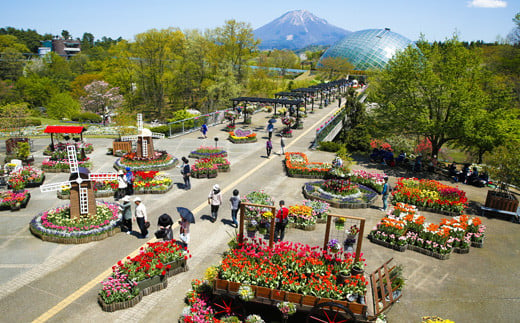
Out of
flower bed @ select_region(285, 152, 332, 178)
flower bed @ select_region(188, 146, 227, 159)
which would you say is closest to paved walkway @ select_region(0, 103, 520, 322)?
flower bed @ select_region(285, 152, 332, 178)

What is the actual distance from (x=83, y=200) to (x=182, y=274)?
5365 millimetres

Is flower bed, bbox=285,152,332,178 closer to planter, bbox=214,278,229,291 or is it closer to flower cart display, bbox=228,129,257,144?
flower cart display, bbox=228,129,257,144

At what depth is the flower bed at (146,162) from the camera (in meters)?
21.2

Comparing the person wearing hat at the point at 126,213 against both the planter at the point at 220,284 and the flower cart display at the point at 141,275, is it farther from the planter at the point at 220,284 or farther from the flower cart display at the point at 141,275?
the planter at the point at 220,284

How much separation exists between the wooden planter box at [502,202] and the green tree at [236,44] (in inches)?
1603

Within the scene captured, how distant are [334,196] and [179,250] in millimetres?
9208

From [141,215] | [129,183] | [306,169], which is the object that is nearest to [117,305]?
[141,215]

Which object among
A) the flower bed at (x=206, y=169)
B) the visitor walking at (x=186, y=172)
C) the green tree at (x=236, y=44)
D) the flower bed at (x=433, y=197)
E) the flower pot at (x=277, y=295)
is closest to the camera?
the flower pot at (x=277, y=295)

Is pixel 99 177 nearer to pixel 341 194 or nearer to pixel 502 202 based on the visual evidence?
pixel 341 194

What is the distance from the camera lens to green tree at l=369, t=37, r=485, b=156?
2256 centimetres

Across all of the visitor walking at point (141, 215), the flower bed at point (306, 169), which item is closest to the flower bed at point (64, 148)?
the visitor walking at point (141, 215)

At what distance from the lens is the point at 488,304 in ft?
Answer: 33.9

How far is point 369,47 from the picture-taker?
319 ft

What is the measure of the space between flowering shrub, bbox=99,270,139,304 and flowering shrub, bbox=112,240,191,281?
185 mm
